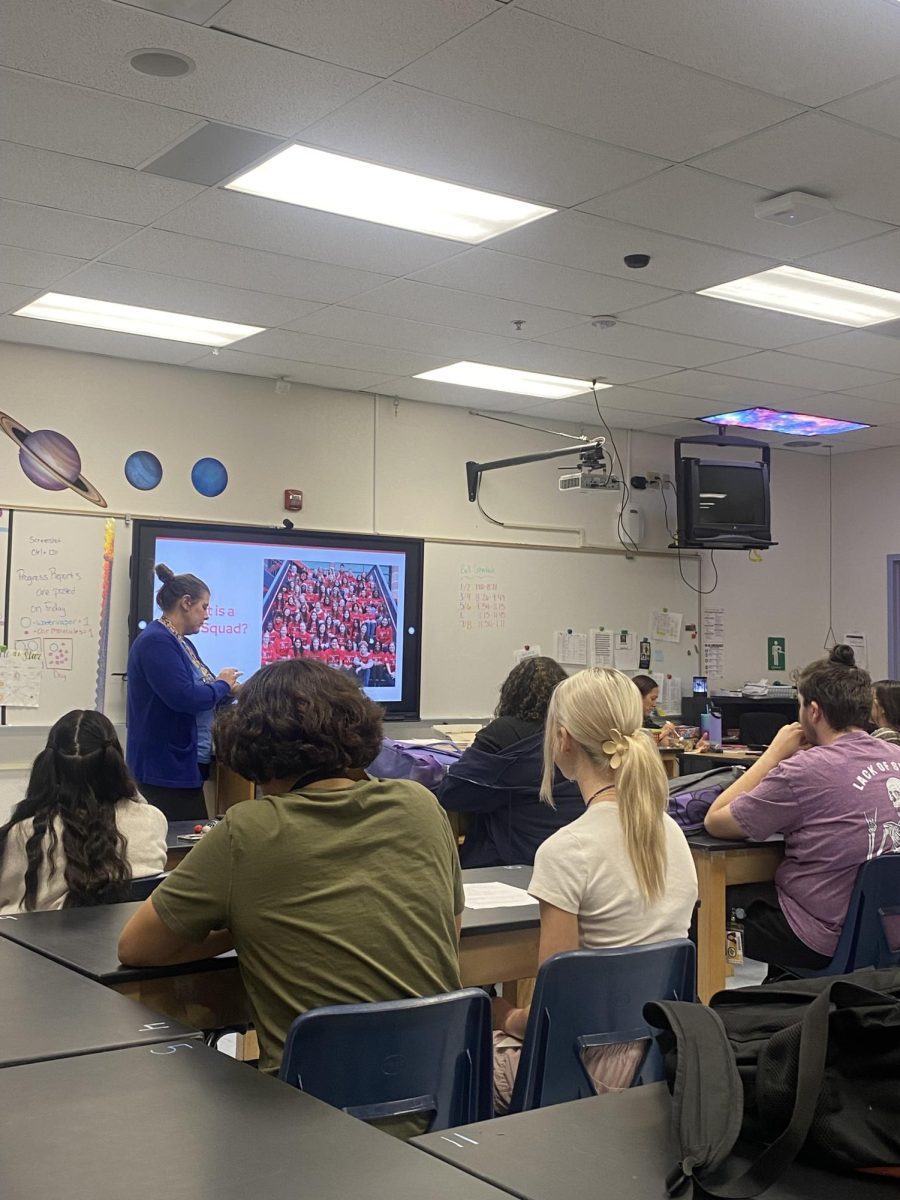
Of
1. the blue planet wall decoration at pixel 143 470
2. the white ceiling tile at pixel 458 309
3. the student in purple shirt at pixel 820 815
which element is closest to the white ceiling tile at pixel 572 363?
the white ceiling tile at pixel 458 309

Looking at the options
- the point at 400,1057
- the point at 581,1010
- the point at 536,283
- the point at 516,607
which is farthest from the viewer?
the point at 516,607

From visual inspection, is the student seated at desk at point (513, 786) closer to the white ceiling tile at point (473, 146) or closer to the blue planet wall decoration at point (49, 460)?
the white ceiling tile at point (473, 146)

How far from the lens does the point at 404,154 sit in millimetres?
3748

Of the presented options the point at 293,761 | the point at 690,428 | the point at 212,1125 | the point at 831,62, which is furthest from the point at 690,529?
the point at 212,1125

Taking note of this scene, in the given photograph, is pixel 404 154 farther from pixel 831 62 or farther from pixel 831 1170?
pixel 831 1170

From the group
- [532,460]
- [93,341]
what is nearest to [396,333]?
[93,341]

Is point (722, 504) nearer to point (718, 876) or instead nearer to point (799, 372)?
point (799, 372)

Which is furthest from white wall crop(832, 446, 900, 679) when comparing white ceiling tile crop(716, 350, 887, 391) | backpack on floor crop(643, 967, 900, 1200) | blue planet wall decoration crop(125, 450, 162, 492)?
Answer: backpack on floor crop(643, 967, 900, 1200)

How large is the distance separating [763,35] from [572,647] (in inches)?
204

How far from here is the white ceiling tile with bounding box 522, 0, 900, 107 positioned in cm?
288

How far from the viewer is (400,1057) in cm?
185

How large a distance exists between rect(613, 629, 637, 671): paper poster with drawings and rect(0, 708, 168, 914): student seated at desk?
530 centimetres

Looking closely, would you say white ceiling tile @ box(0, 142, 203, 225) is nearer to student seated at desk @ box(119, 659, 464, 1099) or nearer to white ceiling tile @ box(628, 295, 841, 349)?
white ceiling tile @ box(628, 295, 841, 349)

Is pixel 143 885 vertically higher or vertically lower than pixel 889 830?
lower
